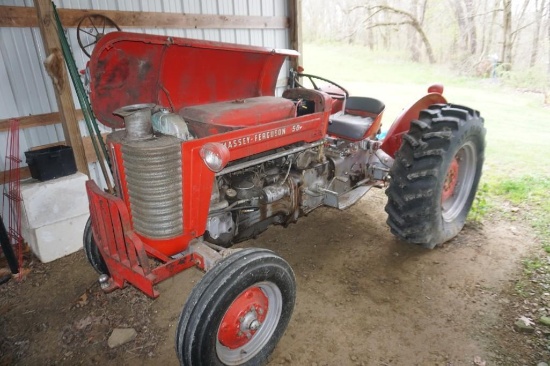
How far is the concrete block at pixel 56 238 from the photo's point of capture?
3236 millimetres

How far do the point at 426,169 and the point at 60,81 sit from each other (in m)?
3.29

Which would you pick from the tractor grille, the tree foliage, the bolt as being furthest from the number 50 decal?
the tree foliage

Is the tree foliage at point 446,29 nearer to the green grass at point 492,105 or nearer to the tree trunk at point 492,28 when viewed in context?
the tree trunk at point 492,28

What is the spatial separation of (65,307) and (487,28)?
13496 mm

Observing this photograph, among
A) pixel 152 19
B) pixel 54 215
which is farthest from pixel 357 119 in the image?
pixel 54 215

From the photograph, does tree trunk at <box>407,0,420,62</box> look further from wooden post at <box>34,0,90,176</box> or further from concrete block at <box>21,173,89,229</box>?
concrete block at <box>21,173,89,229</box>

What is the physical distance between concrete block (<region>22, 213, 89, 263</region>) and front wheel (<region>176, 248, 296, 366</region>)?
7.14 feet

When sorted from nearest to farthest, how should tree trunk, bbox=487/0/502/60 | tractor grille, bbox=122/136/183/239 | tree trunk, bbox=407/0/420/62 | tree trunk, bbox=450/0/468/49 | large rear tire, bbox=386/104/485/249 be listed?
tractor grille, bbox=122/136/183/239
large rear tire, bbox=386/104/485/249
tree trunk, bbox=487/0/502/60
tree trunk, bbox=450/0/468/49
tree trunk, bbox=407/0/420/62

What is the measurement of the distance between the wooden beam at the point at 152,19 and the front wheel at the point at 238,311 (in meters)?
3.09

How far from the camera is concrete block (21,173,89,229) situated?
3.16 m

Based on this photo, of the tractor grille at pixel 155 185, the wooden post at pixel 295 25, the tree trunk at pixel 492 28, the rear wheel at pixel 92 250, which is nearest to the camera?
the tractor grille at pixel 155 185

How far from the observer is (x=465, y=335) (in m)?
2.27

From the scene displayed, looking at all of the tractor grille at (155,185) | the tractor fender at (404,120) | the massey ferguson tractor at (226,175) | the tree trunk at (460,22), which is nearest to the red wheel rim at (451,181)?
the massey ferguson tractor at (226,175)

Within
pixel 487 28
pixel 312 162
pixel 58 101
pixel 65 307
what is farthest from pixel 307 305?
pixel 487 28
